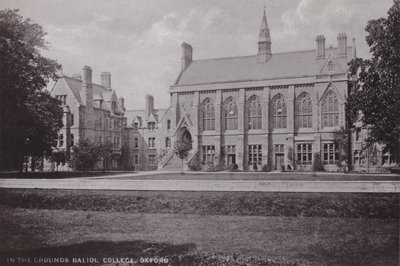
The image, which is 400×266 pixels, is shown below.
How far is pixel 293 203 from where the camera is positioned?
56.4 ft

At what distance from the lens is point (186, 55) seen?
4828cm

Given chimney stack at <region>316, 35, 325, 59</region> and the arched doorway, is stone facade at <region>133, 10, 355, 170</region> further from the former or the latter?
the arched doorway

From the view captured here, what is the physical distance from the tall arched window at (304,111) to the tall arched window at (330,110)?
143 centimetres

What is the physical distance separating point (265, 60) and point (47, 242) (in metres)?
35.0

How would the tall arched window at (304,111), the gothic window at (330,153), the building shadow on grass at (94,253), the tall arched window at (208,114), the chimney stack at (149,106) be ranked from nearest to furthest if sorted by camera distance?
the building shadow on grass at (94,253) < the gothic window at (330,153) < the tall arched window at (304,111) < the tall arched window at (208,114) < the chimney stack at (149,106)

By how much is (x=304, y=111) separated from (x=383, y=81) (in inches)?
829

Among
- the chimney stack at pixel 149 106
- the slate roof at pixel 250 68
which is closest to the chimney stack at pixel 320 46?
the slate roof at pixel 250 68

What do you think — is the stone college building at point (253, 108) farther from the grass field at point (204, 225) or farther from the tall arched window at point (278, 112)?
the grass field at point (204, 225)

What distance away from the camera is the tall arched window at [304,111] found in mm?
39844

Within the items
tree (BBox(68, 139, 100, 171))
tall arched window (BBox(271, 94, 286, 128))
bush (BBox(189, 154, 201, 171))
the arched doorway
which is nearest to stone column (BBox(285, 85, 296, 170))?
tall arched window (BBox(271, 94, 286, 128))

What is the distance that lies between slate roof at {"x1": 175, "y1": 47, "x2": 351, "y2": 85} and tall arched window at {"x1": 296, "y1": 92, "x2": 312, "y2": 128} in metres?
2.19

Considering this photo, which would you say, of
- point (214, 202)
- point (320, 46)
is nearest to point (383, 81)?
point (214, 202)

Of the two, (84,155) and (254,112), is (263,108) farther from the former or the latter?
(84,155)

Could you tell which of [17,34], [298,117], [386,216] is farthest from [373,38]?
[298,117]
